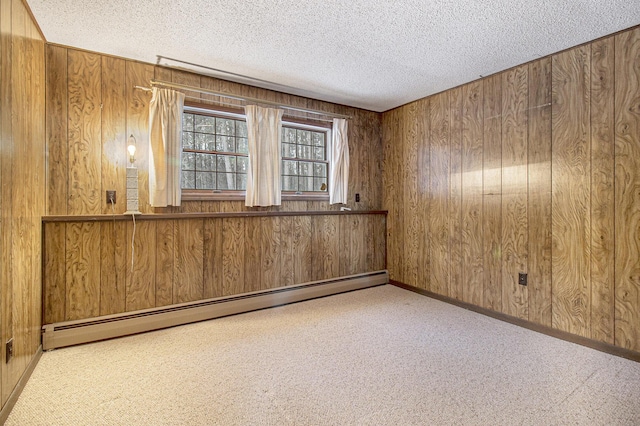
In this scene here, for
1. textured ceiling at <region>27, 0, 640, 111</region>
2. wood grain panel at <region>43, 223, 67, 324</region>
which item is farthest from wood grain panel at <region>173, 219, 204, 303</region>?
textured ceiling at <region>27, 0, 640, 111</region>

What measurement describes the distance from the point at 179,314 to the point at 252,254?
95 cm

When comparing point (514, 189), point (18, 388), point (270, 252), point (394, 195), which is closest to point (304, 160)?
point (270, 252)

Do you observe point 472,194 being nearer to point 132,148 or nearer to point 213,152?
point 213,152

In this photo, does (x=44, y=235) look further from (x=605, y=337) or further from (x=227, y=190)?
(x=605, y=337)

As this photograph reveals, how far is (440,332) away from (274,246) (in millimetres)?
1980

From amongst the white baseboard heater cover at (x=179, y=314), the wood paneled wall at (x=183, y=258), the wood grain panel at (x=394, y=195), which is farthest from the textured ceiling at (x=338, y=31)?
the white baseboard heater cover at (x=179, y=314)

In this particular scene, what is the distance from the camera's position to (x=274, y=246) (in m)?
3.75

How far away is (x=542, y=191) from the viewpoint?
2887mm

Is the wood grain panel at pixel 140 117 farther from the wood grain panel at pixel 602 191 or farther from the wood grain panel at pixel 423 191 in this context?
the wood grain panel at pixel 602 191

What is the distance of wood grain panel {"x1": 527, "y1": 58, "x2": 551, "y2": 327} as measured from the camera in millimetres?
2850

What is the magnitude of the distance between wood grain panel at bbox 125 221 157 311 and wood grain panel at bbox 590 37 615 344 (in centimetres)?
386

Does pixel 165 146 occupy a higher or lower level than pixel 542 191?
higher

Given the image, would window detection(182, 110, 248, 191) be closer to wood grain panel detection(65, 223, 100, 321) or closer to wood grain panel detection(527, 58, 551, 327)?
wood grain panel detection(65, 223, 100, 321)

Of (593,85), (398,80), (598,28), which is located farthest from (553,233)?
(398,80)
